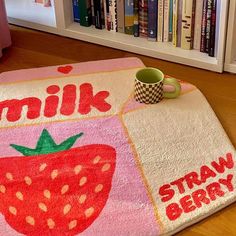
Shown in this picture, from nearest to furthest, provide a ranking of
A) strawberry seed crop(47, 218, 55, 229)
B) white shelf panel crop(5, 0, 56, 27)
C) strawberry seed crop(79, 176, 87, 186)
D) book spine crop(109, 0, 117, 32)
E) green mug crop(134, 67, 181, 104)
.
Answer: strawberry seed crop(47, 218, 55, 229)
strawberry seed crop(79, 176, 87, 186)
green mug crop(134, 67, 181, 104)
book spine crop(109, 0, 117, 32)
white shelf panel crop(5, 0, 56, 27)

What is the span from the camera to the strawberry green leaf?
5.11ft

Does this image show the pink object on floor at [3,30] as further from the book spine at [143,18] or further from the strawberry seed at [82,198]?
the strawberry seed at [82,198]

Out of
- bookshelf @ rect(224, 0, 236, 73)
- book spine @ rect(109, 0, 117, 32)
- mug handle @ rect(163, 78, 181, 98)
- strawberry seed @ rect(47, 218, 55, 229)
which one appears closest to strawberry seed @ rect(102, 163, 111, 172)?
strawberry seed @ rect(47, 218, 55, 229)

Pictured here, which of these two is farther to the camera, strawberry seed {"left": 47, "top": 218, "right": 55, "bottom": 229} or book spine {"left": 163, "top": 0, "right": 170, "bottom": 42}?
book spine {"left": 163, "top": 0, "right": 170, "bottom": 42}

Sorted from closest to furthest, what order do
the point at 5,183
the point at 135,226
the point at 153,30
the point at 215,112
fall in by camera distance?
the point at 135,226, the point at 5,183, the point at 215,112, the point at 153,30

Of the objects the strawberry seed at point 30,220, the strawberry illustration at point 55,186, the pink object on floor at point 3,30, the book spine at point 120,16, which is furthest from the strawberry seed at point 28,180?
the book spine at point 120,16

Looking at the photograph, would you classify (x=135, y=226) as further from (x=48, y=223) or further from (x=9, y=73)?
(x=9, y=73)

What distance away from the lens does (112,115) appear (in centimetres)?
168

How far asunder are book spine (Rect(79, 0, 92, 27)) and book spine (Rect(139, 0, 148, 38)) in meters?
0.21

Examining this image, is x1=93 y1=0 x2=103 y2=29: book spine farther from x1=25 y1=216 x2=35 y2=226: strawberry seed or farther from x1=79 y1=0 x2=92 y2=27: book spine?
x1=25 y1=216 x2=35 y2=226: strawberry seed

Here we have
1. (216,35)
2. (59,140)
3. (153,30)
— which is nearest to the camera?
(59,140)

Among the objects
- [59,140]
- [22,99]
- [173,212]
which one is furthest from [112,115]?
[173,212]

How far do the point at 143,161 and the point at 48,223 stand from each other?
320mm

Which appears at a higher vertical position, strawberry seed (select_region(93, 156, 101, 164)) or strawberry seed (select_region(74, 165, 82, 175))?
strawberry seed (select_region(93, 156, 101, 164))
